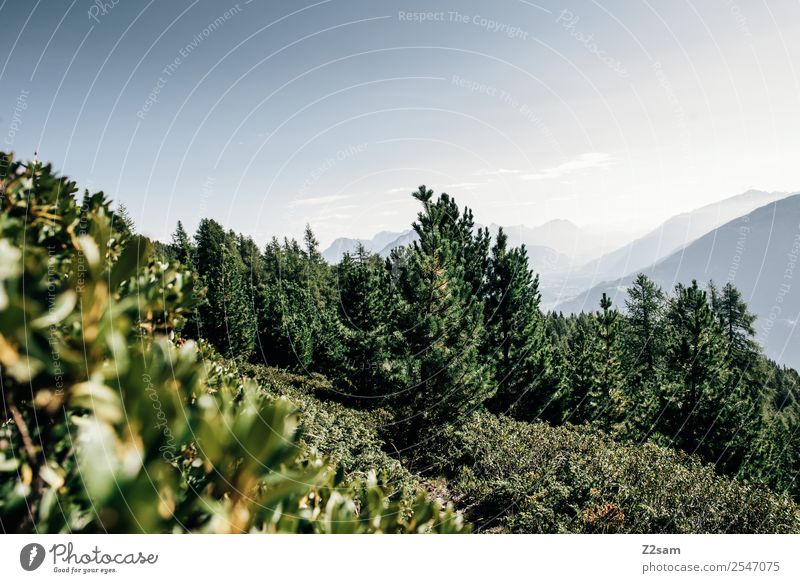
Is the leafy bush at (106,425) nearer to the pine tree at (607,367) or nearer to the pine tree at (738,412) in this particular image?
the pine tree at (738,412)

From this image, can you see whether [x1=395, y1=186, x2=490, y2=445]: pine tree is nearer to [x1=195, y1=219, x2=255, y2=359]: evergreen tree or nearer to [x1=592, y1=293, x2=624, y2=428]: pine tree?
[x1=592, y1=293, x2=624, y2=428]: pine tree

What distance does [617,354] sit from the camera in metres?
25.7

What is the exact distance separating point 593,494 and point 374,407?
10.9 meters

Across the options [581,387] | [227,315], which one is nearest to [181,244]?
[227,315]

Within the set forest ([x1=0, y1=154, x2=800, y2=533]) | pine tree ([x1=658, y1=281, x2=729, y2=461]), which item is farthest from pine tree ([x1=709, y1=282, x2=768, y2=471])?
pine tree ([x1=658, y1=281, x2=729, y2=461])

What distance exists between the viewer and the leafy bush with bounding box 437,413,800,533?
7.48 metres

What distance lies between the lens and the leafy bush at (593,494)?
24.5 ft

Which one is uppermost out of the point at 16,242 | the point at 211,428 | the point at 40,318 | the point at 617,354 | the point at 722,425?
the point at 16,242

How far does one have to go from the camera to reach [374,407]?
17969 mm

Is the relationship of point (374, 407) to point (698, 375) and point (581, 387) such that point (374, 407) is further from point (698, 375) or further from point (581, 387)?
point (698, 375)

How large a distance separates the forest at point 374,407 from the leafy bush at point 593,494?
6cm
